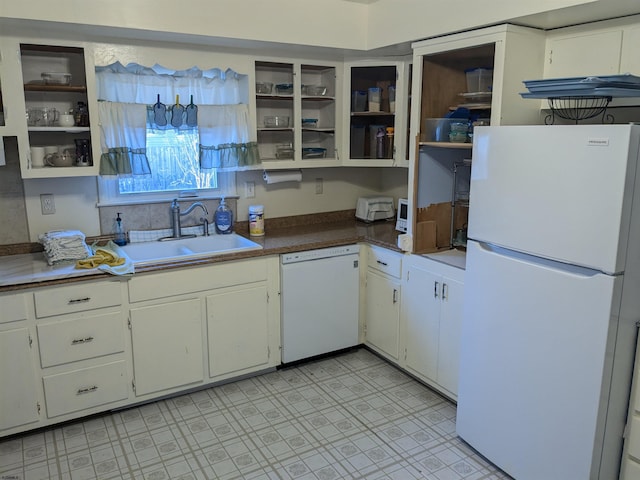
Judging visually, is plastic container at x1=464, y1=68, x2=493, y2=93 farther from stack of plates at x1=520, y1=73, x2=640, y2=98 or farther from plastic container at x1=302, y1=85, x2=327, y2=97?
plastic container at x1=302, y1=85, x2=327, y2=97

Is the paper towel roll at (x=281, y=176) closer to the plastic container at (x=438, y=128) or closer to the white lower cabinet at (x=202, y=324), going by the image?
the white lower cabinet at (x=202, y=324)

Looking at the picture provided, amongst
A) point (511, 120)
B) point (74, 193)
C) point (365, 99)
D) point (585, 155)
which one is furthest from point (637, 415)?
point (74, 193)

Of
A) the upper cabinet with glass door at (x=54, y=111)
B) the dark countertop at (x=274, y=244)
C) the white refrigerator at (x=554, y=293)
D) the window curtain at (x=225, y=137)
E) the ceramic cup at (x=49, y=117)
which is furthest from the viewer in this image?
the window curtain at (x=225, y=137)

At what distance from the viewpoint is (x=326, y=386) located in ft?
10.6

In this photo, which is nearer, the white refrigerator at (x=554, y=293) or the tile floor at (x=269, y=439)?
the white refrigerator at (x=554, y=293)

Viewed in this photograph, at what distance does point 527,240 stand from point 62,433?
2564 millimetres

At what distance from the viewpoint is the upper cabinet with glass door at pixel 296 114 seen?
348cm

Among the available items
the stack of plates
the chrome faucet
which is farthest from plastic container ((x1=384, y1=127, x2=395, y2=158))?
the stack of plates

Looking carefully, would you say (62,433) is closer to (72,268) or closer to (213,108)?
(72,268)

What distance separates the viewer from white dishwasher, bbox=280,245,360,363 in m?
3.29

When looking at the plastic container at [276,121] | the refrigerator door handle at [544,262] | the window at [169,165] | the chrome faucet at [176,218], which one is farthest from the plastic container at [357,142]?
the refrigerator door handle at [544,262]

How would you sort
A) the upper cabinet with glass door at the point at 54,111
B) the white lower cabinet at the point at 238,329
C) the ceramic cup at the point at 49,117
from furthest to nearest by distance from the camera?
the white lower cabinet at the point at 238,329
the ceramic cup at the point at 49,117
the upper cabinet with glass door at the point at 54,111

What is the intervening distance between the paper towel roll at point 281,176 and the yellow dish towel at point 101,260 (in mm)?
1210

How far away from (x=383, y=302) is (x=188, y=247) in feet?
4.51
